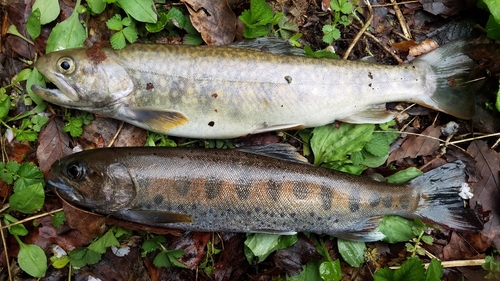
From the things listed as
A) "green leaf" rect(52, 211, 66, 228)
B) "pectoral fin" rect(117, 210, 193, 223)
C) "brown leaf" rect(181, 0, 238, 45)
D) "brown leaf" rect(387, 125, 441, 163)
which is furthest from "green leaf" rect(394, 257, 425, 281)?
"green leaf" rect(52, 211, 66, 228)

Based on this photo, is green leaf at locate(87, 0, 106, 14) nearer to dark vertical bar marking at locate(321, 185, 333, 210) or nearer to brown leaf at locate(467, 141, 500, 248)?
dark vertical bar marking at locate(321, 185, 333, 210)

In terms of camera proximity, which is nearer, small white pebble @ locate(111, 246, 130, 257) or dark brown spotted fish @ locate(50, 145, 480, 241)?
dark brown spotted fish @ locate(50, 145, 480, 241)

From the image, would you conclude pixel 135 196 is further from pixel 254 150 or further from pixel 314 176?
pixel 314 176

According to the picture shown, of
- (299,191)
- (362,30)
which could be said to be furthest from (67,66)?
(362,30)

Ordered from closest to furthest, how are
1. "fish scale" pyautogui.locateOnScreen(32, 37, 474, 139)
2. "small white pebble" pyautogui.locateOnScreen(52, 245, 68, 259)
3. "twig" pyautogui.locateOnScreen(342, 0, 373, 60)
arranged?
"fish scale" pyautogui.locateOnScreen(32, 37, 474, 139) < "small white pebble" pyautogui.locateOnScreen(52, 245, 68, 259) < "twig" pyautogui.locateOnScreen(342, 0, 373, 60)

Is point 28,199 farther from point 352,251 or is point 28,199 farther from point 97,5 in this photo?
point 352,251

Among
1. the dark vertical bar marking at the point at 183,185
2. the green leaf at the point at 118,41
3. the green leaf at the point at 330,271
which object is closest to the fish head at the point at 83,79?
the green leaf at the point at 118,41

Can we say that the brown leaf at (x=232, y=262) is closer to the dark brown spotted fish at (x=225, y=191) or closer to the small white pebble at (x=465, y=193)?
the dark brown spotted fish at (x=225, y=191)
